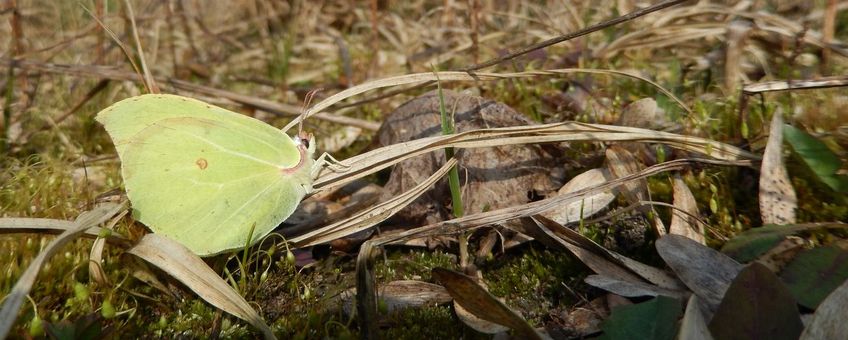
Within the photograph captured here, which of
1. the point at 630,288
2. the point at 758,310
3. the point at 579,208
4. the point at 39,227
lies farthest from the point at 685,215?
the point at 39,227

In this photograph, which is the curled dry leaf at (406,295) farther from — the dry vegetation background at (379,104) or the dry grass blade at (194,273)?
the dry grass blade at (194,273)

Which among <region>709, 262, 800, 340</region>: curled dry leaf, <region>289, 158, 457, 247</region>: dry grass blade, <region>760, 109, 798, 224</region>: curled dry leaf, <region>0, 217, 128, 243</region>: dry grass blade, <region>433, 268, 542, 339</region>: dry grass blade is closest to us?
<region>709, 262, 800, 340</region>: curled dry leaf

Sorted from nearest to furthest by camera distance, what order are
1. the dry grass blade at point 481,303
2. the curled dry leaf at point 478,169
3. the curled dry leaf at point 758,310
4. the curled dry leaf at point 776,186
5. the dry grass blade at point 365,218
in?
the curled dry leaf at point 758,310, the dry grass blade at point 481,303, the curled dry leaf at point 776,186, the dry grass blade at point 365,218, the curled dry leaf at point 478,169

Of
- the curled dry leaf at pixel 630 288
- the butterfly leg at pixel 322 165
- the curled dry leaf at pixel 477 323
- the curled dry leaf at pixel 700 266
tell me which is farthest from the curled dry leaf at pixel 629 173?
the butterfly leg at pixel 322 165

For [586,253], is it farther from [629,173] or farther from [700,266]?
[629,173]

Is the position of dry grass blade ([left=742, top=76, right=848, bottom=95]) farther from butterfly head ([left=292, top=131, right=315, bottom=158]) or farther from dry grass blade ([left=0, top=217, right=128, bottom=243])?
dry grass blade ([left=0, top=217, right=128, bottom=243])

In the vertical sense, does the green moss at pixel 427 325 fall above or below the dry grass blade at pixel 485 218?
below

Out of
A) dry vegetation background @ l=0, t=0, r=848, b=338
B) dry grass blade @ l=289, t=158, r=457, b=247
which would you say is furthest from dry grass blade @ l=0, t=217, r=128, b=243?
dry grass blade @ l=289, t=158, r=457, b=247
